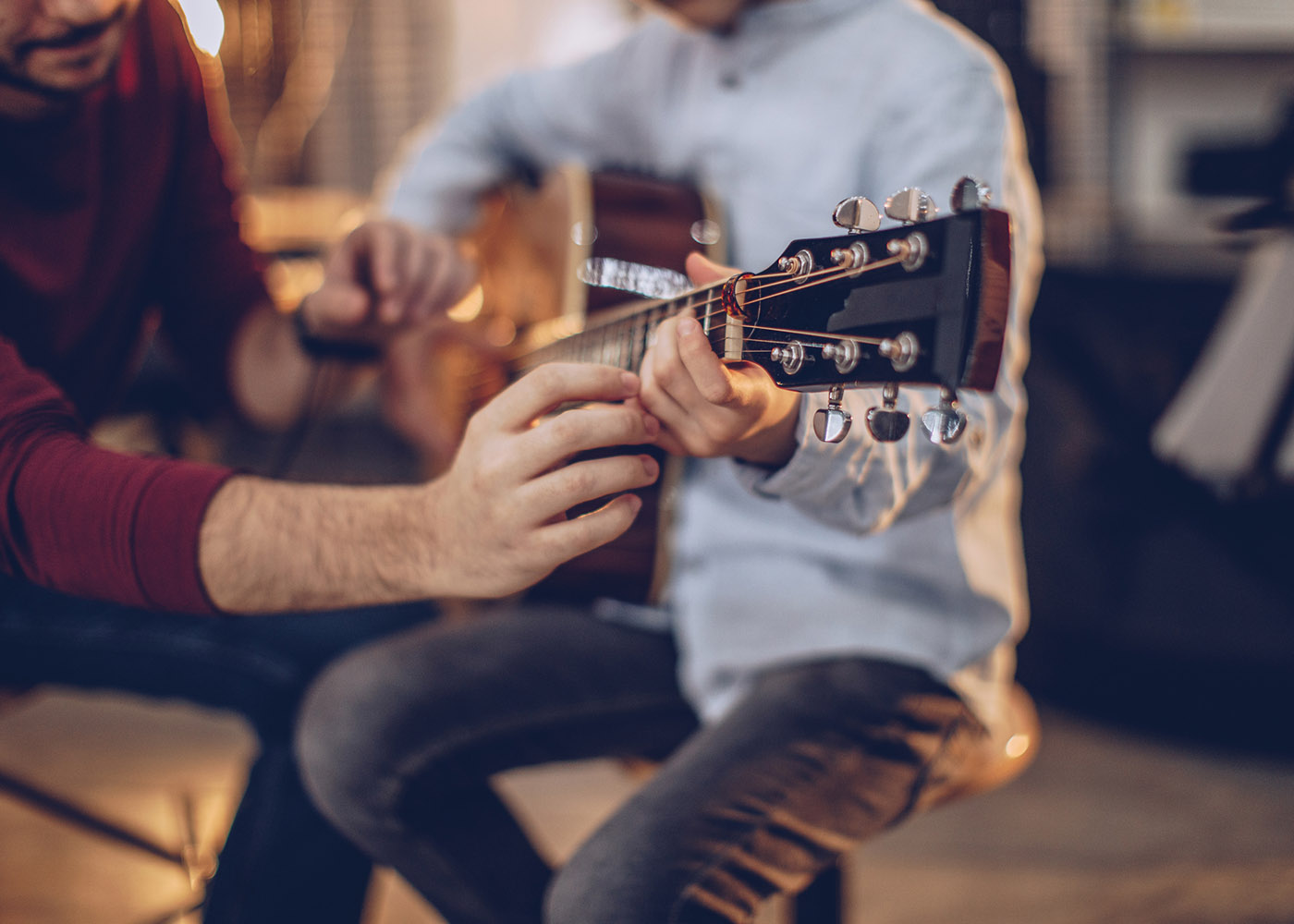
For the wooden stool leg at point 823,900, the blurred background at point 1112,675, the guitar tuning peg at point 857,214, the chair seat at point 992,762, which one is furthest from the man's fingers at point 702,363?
the wooden stool leg at point 823,900

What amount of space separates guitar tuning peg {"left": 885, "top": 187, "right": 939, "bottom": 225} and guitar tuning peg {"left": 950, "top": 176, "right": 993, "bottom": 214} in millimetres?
19

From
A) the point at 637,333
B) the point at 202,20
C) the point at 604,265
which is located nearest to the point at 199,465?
the point at 637,333

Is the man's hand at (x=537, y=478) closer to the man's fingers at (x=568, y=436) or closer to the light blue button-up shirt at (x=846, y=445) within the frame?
the man's fingers at (x=568, y=436)

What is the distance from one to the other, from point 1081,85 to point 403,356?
12.1ft

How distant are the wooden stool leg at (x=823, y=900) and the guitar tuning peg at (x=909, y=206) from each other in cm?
68

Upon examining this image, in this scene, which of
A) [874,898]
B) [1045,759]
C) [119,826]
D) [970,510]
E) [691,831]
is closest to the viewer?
[691,831]

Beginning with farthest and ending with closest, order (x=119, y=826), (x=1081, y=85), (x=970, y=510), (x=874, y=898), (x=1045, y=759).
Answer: (x=1081, y=85), (x=1045, y=759), (x=874, y=898), (x=119, y=826), (x=970, y=510)

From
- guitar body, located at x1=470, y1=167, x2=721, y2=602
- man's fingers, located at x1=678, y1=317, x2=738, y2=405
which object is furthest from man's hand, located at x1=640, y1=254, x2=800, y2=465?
guitar body, located at x1=470, y1=167, x2=721, y2=602

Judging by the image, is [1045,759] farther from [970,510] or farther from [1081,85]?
[1081,85]

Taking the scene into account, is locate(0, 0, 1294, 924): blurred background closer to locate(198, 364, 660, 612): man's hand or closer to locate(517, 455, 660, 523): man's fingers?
locate(198, 364, 660, 612): man's hand

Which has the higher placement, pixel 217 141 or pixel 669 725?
pixel 217 141

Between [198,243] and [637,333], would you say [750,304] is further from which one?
[198,243]

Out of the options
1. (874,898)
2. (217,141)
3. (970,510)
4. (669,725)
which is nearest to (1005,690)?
Result: (970,510)

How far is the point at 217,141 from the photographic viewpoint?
3.88ft
